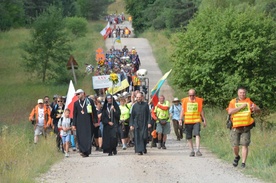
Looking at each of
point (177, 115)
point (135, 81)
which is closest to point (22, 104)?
point (135, 81)

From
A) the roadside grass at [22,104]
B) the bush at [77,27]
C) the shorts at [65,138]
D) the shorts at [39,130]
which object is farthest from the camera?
the bush at [77,27]

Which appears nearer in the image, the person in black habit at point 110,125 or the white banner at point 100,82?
the person in black habit at point 110,125

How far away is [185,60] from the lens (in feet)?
104

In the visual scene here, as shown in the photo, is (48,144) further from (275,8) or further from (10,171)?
(275,8)

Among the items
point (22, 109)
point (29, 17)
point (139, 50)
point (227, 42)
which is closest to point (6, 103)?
point (22, 109)

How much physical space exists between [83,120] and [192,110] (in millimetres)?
3128

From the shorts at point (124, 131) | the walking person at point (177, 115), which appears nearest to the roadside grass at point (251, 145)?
the walking person at point (177, 115)

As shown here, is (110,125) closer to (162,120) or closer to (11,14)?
(162,120)

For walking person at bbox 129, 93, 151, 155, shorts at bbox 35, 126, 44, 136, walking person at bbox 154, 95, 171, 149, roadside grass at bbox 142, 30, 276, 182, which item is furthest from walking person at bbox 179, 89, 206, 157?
shorts at bbox 35, 126, 44, 136

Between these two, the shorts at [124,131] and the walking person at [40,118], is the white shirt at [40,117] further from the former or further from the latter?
the shorts at [124,131]

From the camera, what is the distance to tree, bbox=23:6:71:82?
4956cm

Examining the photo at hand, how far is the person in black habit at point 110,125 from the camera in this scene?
20.5 meters

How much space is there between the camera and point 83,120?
2011 centimetres

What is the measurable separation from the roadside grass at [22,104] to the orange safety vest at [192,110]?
3472 mm
